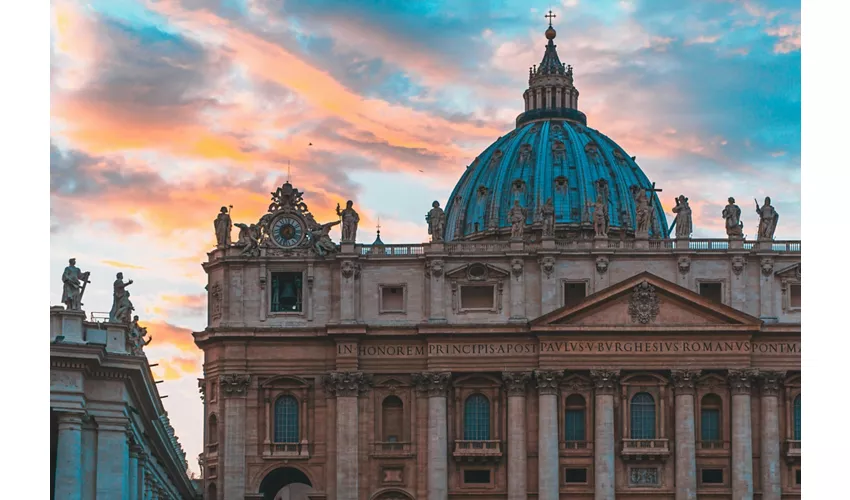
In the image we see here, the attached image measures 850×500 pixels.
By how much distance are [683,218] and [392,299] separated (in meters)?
16.2

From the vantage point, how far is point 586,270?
285 ft

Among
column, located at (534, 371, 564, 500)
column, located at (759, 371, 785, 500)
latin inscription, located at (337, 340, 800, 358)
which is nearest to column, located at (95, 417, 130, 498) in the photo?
latin inscription, located at (337, 340, 800, 358)

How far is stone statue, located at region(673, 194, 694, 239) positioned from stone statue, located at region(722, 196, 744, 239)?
2027 millimetres

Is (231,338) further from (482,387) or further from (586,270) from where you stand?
(586,270)

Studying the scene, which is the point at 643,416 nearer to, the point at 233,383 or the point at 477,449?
the point at 477,449

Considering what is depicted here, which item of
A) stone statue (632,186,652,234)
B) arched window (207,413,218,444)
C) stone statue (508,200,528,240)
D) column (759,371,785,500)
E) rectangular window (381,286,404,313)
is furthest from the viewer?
stone statue (632,186,652,234)

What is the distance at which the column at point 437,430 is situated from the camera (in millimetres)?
84375

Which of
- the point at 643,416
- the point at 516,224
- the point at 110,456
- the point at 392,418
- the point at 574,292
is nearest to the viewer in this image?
the point at 110,456

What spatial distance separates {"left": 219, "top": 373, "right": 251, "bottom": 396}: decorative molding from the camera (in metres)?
85.6

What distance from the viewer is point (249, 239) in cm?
8731

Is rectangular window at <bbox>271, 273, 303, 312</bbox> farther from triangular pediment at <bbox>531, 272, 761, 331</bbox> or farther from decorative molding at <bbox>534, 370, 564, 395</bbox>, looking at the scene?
decorative molding at <bbox>534, 370, 564, 395</bbox>

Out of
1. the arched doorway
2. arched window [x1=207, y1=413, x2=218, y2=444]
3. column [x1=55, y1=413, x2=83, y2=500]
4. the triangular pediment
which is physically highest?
the triangular pediment

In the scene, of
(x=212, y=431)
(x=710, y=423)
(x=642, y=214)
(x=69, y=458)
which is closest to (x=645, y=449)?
(x=710, y=423)
